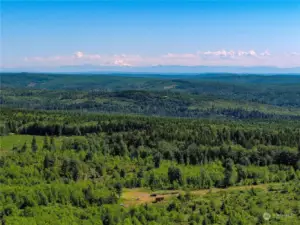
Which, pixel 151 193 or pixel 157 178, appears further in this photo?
pixel 157 178

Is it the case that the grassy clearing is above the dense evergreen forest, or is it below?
below

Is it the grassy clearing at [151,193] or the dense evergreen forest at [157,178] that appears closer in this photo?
the dense evergreen forest at [157,178]

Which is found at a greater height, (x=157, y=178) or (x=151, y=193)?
(x=157, y=178)

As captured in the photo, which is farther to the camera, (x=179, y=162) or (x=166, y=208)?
(x=179, y=162)

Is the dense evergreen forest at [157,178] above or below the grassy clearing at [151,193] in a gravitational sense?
above

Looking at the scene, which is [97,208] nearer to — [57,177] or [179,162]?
[57,177]

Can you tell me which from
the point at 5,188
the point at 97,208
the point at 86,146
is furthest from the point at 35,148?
the point at 97,208

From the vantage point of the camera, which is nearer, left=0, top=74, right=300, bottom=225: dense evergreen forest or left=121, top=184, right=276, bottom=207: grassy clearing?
left=0, top=74, right=300, bottom=225: dense evergreen forest

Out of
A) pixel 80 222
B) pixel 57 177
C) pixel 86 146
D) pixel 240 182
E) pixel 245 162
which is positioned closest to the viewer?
pixel 80 222

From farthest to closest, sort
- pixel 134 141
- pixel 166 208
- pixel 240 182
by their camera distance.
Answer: pixel 134 141
pixel 240 182
pixel 166 208

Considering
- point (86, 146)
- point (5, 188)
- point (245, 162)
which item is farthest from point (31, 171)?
point (245, 162)
